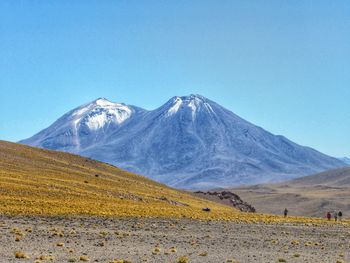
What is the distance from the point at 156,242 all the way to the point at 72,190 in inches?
1381

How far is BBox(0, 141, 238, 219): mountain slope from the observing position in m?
52.0

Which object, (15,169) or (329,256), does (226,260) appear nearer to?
(329,256)

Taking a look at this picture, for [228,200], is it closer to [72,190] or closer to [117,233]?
[72,190]

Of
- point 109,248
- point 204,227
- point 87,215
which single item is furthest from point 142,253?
point 87,215

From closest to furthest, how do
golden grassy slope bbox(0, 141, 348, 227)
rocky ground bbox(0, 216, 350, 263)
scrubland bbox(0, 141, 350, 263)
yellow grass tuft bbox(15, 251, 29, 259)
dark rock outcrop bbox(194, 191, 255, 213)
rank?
yellow grass tuft bbox(15, 251, 29, 259) → rocky ground bbox(0, 216, 350, 263) → scrubland bbox(0, 141, 350, 263) → golden grassy slope bbox(0, 141, 348, 227) → dark rock outcrop bbox(194, 191, 255, 213)

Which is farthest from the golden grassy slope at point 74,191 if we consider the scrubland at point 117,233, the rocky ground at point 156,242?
the rocky ground at point 156,242

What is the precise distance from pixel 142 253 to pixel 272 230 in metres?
19.1

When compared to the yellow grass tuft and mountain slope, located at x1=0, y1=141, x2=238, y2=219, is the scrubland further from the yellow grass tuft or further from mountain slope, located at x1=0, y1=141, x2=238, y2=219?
mountain slope, located at x1=0, y1=141, x2=238, y2=219

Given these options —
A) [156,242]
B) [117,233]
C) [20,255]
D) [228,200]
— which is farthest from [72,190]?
[228,200]

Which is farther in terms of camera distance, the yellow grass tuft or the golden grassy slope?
the golden grassy slope

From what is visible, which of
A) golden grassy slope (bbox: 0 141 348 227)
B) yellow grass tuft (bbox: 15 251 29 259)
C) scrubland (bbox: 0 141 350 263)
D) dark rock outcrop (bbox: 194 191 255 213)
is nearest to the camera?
yellow grass tuft (bbox: 15 251 29 259)

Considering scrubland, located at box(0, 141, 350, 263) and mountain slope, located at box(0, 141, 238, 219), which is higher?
mountain slope, located at box(0, 141, 238, 219)

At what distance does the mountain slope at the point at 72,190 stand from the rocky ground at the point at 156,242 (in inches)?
337

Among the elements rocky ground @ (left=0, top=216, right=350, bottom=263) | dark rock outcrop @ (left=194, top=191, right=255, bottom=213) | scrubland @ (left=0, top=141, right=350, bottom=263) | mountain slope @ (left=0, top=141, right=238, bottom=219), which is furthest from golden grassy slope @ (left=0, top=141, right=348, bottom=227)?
dark rock outcrop @ (left=194, top=191, right=255, bottom=213)
